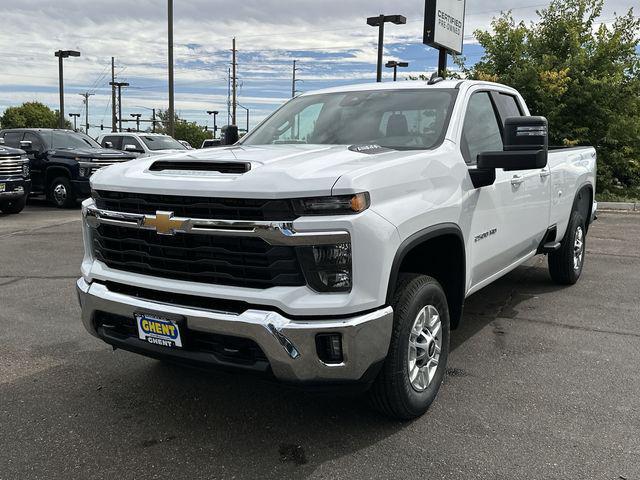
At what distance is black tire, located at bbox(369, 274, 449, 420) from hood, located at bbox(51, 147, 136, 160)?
1207cm

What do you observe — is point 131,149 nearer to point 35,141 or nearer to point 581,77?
point 35,141

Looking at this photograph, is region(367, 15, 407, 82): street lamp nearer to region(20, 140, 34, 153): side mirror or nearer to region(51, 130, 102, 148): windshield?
region(51, 130, 102, 148): windshield

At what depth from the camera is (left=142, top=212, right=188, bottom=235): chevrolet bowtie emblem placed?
115 inches

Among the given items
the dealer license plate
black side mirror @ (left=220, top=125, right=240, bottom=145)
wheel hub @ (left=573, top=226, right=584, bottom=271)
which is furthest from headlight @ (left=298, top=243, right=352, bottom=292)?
wheel hub @ (left=573, top=226, right=584, bottom=271)

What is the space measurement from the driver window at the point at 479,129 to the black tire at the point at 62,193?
1176 cm

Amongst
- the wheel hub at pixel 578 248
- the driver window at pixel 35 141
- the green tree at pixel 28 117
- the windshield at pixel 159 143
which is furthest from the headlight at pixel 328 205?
the green tree at pixel 28 117

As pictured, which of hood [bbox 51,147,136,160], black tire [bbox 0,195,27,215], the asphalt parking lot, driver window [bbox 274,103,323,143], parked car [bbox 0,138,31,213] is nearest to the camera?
the asphalt parking lot

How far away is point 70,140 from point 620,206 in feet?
43.0

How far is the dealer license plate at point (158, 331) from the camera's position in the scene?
9.74 feet

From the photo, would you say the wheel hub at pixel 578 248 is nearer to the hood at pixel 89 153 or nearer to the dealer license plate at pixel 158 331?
the dealer license plate at pixel 158 331

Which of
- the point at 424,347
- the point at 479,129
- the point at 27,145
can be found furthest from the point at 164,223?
the point at 27,145

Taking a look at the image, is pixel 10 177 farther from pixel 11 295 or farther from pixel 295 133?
pixel 295 133

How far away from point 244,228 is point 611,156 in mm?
13943

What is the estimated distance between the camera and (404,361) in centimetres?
309
